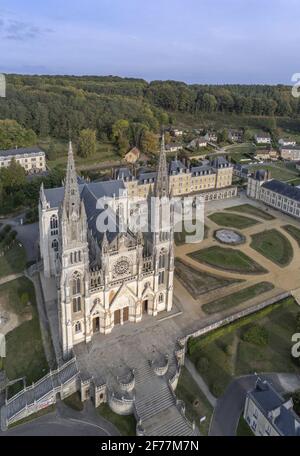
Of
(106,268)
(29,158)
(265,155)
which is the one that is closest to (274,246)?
(106,268)

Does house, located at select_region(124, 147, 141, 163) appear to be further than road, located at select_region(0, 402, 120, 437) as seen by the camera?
Yes

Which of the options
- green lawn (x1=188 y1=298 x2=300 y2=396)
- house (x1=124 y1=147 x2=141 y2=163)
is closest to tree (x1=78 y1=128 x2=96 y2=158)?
house (x1=124 y1=147 x2=141 y2=163)

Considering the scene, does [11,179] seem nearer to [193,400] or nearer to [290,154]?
[193,400]

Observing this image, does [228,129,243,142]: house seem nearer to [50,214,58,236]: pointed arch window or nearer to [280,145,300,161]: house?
[280,145,300,161]: house
